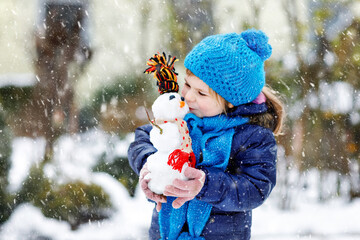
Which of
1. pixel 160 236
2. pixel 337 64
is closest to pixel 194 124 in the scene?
pixel 160 236

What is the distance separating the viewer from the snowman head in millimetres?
988

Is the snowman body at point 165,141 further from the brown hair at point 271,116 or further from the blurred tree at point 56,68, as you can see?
the blurred tree at point 56,68

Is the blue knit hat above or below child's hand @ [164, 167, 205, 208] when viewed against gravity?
above

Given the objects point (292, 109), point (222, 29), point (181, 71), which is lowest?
point (292, 109)

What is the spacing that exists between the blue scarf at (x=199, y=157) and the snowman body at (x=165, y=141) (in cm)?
11

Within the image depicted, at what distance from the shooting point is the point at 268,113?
1.16 metres

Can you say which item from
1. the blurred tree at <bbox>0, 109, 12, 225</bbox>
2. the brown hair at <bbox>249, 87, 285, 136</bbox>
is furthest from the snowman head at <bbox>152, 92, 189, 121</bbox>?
the blurred tree at <bbox>0, 109, 12, 225</bbox>

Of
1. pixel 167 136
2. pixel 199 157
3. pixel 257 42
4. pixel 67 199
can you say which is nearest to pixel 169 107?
pixel 167 136

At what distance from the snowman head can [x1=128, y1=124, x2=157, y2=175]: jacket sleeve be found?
0.62 ft

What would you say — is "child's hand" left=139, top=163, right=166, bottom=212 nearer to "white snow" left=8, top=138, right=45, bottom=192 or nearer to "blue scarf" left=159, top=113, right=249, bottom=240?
"blue scarf" left=159, top=113, right=249, bottom=240

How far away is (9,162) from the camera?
118 inches

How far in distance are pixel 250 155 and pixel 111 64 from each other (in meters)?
2.41

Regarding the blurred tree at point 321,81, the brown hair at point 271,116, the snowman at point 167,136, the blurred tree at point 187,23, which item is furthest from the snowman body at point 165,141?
the blurred tree at point 321,81

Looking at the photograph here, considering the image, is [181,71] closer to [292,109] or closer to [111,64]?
[111,64]
